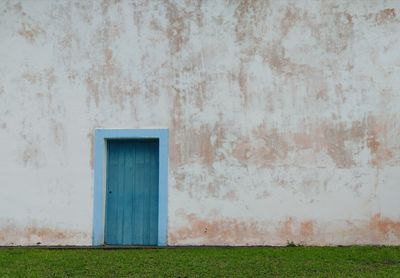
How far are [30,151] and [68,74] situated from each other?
1.37 metres

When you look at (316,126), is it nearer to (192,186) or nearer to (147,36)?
(192,186)

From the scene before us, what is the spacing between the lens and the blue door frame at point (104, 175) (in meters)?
9.38

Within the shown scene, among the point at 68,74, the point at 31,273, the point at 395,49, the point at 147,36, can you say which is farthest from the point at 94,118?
the point at 395,49

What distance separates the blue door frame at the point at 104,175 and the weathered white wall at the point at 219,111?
0.36 feet

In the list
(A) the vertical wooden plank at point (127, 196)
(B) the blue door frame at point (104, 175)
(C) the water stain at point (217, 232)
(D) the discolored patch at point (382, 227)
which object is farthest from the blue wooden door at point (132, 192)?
(D) the discolored patch at point (382, 227)

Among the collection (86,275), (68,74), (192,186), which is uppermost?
(68,74)

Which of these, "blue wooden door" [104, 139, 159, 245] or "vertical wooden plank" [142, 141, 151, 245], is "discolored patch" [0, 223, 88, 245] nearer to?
"blue wooden door" [104, 139, 159, 245]

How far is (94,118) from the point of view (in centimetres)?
962

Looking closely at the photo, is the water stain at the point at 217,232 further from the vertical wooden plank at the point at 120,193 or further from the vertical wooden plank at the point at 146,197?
the vertical wooden plank at the point at 120,193

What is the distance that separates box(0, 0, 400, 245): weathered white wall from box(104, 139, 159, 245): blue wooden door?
355mm

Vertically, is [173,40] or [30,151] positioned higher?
[173,40]

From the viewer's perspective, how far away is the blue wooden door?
9609mm

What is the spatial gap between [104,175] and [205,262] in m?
2.66

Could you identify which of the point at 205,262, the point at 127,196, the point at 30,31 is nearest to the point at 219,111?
the point at 127,196
